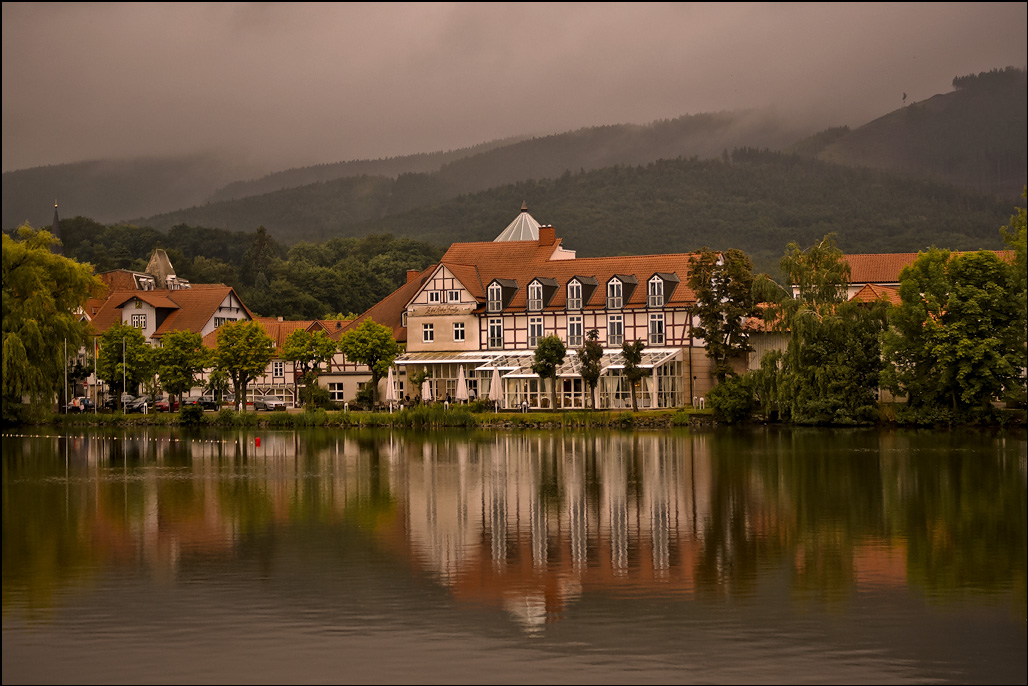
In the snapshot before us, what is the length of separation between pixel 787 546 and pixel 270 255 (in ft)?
452

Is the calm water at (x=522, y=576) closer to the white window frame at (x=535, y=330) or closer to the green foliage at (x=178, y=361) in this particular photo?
the green foliage at (x=178, y=361)

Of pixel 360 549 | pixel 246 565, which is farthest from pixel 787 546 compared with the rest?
pixel 246 565

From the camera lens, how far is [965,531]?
1991cm

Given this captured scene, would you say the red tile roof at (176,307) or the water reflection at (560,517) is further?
the red tile roof at (176,307)

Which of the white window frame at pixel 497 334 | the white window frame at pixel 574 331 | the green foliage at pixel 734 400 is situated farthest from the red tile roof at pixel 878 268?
the white window frame at pixel 497 334

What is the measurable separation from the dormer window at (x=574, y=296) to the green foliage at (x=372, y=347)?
34.3ft

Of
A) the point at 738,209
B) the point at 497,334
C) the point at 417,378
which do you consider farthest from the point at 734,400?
the point at 738,209

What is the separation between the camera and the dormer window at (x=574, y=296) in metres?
67.8

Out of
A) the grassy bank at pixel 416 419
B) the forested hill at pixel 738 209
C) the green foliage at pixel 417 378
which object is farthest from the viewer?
the forested hill at pixel 738 209

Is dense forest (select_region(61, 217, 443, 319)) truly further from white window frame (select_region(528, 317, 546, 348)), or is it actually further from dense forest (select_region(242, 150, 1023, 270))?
white window frame (select_region(528, 317, 546, 348))

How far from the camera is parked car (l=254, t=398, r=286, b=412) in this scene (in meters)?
71.9

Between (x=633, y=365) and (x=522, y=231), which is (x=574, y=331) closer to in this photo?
(x=633, y=365)

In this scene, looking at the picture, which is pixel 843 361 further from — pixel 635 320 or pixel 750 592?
pixel 750 592

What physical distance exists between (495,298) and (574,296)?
195 inches
